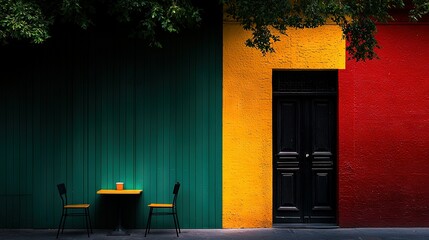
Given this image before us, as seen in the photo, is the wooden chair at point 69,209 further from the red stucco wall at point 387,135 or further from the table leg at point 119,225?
the red stucco wall at point 387,135

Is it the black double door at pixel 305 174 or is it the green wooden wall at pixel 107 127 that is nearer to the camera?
the green wooden wall at pixel 107 127

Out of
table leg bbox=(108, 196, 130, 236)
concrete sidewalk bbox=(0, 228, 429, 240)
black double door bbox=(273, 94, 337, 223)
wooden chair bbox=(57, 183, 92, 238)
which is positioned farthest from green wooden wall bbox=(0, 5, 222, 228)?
black double door bbox=(273, 94, 337, 223)

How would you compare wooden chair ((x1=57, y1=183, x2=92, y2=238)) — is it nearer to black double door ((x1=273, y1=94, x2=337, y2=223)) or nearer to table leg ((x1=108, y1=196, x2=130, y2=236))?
table leg ((x1=108, y1=196, x2=130, y2=236))

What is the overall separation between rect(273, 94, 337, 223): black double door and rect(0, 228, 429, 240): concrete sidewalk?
47 centimetres

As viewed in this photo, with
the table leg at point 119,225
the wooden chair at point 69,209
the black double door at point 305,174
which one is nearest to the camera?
the wooden chair at point 69,209

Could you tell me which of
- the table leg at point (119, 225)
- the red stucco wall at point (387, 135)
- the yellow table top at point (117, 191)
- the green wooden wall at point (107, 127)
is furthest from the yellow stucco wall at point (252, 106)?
the table leg at point (119, 225)

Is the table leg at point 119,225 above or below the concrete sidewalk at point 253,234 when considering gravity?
above

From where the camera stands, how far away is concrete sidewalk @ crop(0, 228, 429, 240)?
10.6 meters

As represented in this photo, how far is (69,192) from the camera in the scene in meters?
11.5

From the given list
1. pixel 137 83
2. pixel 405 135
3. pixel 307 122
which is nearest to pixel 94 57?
pixel 137 83

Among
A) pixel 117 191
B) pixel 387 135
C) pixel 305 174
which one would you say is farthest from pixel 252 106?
pixel 117 191

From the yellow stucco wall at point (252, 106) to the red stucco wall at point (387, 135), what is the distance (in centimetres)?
82

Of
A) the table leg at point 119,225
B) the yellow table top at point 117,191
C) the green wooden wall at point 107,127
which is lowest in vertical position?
the table leg at point 119,225

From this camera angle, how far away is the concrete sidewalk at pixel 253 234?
1059cm
